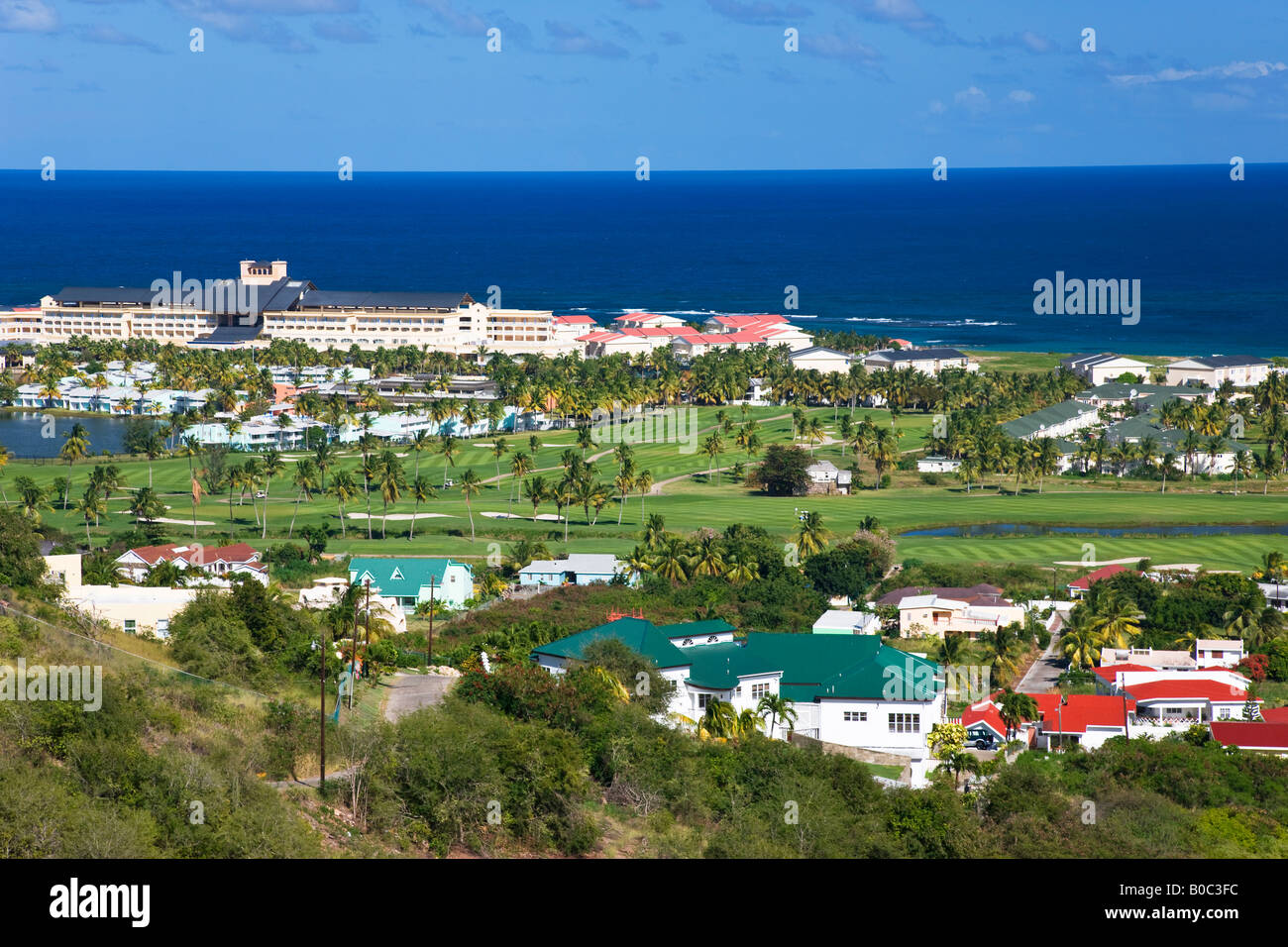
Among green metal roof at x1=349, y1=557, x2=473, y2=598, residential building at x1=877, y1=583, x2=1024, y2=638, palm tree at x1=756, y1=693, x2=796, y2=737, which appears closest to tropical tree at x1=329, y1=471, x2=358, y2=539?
green metal roof at x1=349, y1=557, x2=473, y2=598

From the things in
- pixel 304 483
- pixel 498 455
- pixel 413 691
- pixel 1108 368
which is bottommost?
pixel 413 691

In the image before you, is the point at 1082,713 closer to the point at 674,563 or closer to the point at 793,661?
the point at 793,661

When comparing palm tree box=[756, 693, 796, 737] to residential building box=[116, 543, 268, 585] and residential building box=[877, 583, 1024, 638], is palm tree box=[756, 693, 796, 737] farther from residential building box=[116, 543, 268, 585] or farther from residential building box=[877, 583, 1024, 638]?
residential building box=[116, 543, 268, 585]

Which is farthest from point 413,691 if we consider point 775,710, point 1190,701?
point 1190,701

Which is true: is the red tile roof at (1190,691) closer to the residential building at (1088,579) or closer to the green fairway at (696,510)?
the residential building at (1088,579)
